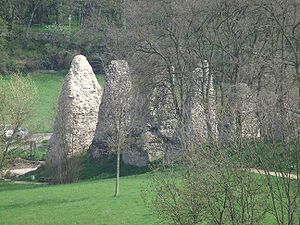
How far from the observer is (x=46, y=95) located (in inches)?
2404


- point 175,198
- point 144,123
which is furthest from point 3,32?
point 175,198

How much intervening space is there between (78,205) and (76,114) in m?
11.1

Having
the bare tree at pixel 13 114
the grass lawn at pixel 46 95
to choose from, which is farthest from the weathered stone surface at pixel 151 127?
the grass lawn at pixel 46 95

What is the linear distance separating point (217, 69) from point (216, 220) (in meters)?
17.5

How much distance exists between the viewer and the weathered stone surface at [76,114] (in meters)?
33.9

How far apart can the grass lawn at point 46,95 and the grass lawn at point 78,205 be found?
2061cm

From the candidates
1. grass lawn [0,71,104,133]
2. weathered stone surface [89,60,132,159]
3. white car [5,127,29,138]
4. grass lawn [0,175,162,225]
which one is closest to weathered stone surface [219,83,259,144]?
grass lawn [0,175,162,225]

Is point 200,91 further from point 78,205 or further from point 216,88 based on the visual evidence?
point 78,205

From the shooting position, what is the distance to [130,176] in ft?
103

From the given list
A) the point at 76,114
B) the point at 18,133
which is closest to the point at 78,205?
the point at 76,114

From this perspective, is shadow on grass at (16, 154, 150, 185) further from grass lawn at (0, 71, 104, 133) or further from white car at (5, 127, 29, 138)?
grass lawn at (0, 71, 104, 133)

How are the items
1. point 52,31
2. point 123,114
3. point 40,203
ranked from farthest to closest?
1. point 52,31
2. point 123,114
3. point 40,203

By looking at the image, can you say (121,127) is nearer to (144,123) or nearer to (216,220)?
(144,123)

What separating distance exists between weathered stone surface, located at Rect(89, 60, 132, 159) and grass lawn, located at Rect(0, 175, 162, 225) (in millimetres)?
2100
